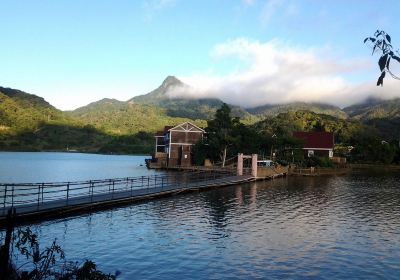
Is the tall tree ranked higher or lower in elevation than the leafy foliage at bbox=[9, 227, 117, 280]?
higher

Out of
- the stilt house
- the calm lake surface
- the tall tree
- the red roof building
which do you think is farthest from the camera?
the red roof building

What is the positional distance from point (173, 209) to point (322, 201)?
19762 millimetres

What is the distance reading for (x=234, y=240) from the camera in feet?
85.2

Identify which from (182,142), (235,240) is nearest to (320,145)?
(182,142)

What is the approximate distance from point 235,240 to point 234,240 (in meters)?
0.07

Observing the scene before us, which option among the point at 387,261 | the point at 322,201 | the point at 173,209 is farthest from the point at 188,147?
the point at 387,261

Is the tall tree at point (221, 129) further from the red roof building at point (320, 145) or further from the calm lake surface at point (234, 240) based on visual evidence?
the calm lake surface at point (234, 240)

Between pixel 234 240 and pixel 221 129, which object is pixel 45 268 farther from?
pixel 221 129

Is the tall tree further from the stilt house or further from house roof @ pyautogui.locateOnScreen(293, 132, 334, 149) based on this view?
house roof @ pyautogui.locateOnScreen(293, 132, 334, 149)

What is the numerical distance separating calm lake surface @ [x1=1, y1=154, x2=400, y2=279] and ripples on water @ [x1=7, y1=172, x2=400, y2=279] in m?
0.05

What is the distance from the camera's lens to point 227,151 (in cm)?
10088

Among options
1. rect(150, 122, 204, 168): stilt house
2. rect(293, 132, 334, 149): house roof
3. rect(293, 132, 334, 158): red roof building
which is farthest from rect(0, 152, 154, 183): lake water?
rect(293, 132, 334, 149): house roof

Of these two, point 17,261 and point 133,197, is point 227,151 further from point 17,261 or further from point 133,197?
point 17,261

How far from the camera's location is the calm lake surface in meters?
20.2
